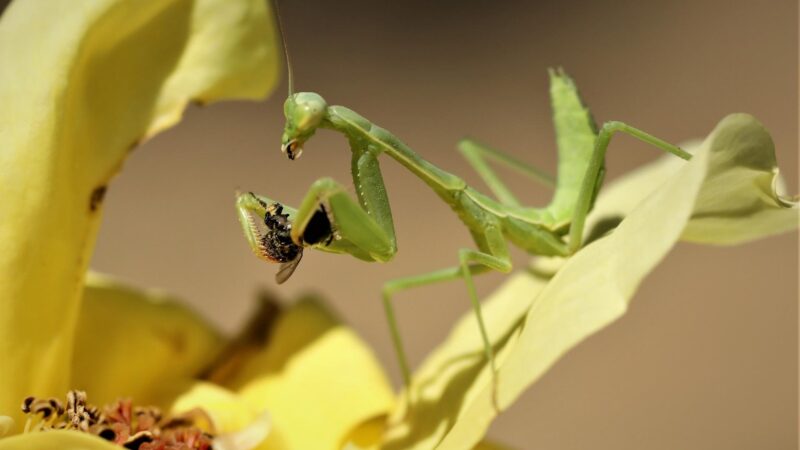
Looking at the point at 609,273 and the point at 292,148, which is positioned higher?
the point at 292,148

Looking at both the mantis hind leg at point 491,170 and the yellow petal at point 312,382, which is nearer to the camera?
the yellow petal at point 312,382

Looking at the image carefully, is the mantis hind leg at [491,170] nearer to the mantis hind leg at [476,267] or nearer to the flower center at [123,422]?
the mantis hind leg at [476,267]

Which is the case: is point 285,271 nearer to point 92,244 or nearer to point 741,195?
point 92,244

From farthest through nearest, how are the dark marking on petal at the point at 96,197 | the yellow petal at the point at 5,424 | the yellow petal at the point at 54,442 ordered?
the dark marking on petal at the point at 96,197 < the yellow petal at the point at 5,424 < the yellow petal at the point at 54,442

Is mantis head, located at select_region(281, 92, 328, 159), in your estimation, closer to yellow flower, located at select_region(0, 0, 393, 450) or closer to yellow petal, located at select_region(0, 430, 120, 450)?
yellow flower, located at select_region(0, 0, 393, 450)

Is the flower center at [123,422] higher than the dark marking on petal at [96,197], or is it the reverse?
the dark marking on petal at [96,197]

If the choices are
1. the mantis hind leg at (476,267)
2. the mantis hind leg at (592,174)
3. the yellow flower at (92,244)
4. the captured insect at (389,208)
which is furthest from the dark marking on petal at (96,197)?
the mantis hind leg at (592,174)

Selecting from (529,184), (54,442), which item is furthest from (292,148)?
(529,184)
